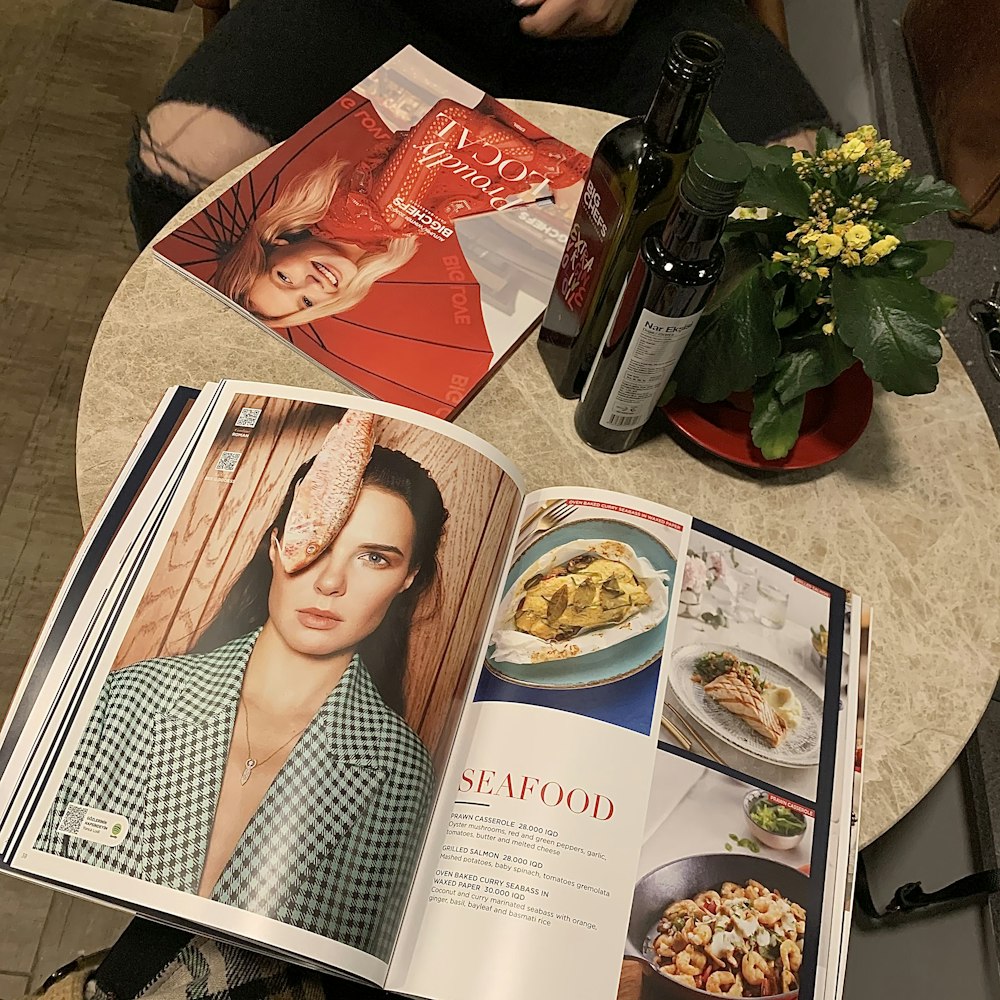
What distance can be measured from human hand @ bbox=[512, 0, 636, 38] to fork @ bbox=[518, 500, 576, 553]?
0.56m

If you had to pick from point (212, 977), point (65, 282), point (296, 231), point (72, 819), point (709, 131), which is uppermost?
point (709, 131)

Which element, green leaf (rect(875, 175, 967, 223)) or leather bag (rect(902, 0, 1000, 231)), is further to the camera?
leather bag (rect(902, 0, 1000, 231))

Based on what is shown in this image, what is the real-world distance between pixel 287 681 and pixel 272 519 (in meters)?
0.11

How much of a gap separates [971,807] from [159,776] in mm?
739

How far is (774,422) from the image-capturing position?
65 centimetres

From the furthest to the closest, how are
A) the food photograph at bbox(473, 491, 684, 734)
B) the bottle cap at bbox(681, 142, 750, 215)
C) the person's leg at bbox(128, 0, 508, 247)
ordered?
the person's leg at bbox(128, 0, 508, 247) < the food photograph at bbox(473, 491, 684, 734) < the bottle cap at bbox(681, 142, 750, 215)

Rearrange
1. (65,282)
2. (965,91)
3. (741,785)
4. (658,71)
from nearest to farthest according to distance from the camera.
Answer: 1. (741,785)
2. (658,71)
3. (965,91)
4. (65,282)

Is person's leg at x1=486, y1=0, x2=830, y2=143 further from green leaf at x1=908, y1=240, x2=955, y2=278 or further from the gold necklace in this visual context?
the gold necklace

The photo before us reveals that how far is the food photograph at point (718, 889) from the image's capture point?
19.5 inches

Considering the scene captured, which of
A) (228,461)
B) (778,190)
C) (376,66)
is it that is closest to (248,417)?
(228,461)

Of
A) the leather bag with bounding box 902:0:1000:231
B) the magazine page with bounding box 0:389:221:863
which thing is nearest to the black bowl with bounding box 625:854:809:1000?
the magazine page with bounding box 0:389:221:863

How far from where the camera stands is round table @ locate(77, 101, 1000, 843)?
0.64m

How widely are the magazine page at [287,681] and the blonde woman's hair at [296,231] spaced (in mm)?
111

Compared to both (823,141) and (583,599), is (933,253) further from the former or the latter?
(583,599)
